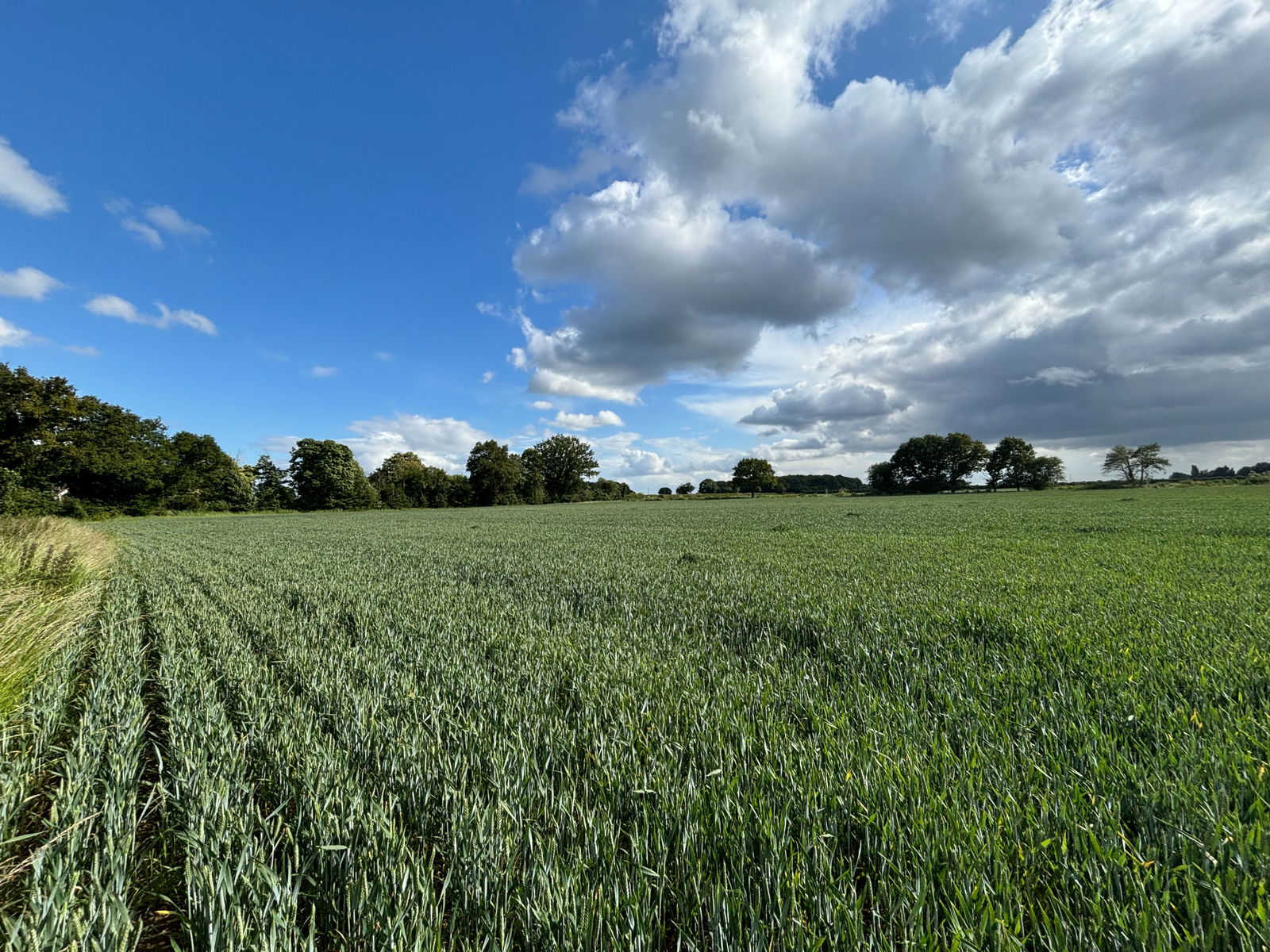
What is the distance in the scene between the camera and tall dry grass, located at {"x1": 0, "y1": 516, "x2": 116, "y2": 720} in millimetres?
4418

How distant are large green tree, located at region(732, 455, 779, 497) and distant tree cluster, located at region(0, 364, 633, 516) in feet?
105

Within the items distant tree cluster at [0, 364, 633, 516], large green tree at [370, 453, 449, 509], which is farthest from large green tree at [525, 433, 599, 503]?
large green tree at [370, 453, 449, 509]

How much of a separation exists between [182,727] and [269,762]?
102 centimetres

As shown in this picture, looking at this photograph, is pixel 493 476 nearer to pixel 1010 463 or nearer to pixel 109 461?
pixel 109 461

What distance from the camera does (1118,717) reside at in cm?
334

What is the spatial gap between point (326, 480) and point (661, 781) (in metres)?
85.2

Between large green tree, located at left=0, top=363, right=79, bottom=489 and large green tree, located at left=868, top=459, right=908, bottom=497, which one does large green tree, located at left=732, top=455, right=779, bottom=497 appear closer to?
large green tree, located at left=868, top=459, right=908, bottom=497

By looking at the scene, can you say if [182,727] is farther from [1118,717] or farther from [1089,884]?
[1118,717]

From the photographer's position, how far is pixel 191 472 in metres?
61.4

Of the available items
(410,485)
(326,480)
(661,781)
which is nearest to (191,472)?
(326,480)

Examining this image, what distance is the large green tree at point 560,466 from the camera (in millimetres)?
96500

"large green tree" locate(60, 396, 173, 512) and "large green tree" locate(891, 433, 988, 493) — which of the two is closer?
"large green tree" locate(60, 396, 173, 512)

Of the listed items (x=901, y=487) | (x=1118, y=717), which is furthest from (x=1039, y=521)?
(x=901, y=487)

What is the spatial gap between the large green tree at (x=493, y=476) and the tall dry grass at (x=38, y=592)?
68.9 metres
